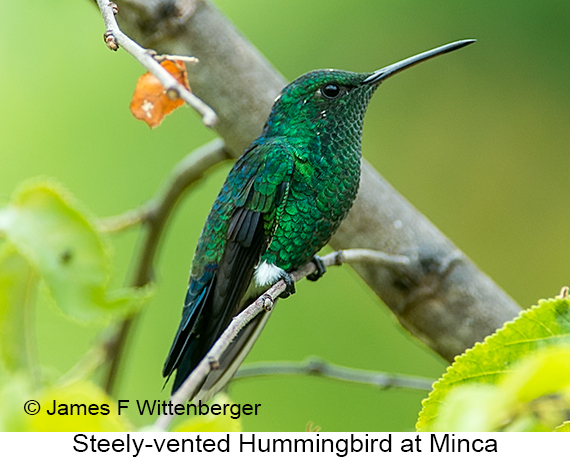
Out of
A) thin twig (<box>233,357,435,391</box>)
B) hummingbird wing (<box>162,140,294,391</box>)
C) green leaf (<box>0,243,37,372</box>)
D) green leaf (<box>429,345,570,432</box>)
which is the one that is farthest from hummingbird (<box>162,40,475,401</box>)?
green leaf (<box>429,345,570,432</box>)

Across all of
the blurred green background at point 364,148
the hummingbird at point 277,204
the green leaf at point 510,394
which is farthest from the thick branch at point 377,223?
the blurred green background at point 364,148

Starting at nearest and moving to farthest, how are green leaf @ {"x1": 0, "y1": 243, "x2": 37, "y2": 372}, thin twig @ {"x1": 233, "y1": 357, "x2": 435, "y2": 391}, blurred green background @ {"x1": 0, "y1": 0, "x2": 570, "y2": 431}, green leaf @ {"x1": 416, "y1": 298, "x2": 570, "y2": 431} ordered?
green leaf @ {"x1": 416, "y1": 298, "x2": 570, "y2": 431}
green leaf @ {"x1": 0, "y1": 243, "x2": 37, "y2": 372}
thin twig @ {"x1": 233, "y1": 357, "x2": 435, "y2": 391}
blurred green background @ {"x1": 0, "y1": 0, "x2": 570, "y2": 431}

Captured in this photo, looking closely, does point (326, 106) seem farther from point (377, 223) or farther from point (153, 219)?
point (153, 219)

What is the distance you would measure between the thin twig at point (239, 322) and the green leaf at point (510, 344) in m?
0.21

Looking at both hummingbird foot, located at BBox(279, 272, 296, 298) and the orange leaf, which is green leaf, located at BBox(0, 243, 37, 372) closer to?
the orange leaf

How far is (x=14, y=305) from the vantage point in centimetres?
79

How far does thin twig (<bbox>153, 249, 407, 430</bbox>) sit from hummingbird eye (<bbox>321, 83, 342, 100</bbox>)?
347 mm

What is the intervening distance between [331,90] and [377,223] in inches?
11.1

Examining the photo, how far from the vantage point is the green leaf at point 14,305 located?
76 cm

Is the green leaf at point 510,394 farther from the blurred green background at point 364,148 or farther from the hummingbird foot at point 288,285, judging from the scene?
the blurred green background at point 364,148

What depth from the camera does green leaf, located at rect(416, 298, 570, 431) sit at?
2.15 feet

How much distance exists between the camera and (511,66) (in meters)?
3.00

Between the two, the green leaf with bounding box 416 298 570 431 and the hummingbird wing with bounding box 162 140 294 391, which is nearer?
the green leaf with bounding box 416 298 570 431

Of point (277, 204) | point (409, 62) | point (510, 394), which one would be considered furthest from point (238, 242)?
point (510, 394)
